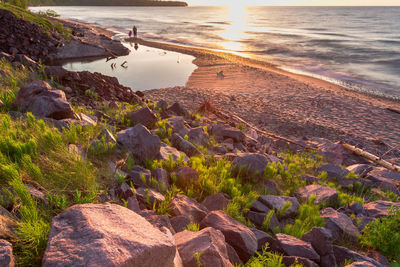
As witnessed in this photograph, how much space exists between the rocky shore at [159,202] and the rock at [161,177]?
0.6 inches

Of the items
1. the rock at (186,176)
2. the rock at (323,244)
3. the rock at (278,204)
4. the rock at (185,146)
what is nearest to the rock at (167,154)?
the rock at (185,146)

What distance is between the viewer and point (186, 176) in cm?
378

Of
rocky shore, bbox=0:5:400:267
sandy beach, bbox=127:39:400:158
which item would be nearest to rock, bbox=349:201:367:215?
rocky shore, bbox=0:5:400:267

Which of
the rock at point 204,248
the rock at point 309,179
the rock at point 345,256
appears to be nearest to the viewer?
the rock at point 204,248

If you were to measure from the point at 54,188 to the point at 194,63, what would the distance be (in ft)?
70.9

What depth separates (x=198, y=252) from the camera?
2086mm

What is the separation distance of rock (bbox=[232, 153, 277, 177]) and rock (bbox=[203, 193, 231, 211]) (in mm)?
1009

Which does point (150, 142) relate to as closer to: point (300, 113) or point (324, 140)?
point (324, 140)

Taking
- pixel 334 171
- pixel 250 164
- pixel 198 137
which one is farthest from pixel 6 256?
pixel 334 171

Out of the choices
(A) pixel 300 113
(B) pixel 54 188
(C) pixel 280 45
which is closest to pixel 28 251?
(B) pixel 54 188

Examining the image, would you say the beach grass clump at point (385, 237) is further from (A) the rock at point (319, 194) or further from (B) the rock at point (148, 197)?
(B) the rock at point (148, 197)

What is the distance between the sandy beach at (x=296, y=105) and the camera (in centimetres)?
1029

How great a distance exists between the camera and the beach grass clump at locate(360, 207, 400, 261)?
3.20m

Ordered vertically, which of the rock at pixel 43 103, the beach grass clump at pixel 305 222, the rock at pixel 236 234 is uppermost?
the rock at pixel 43 103
